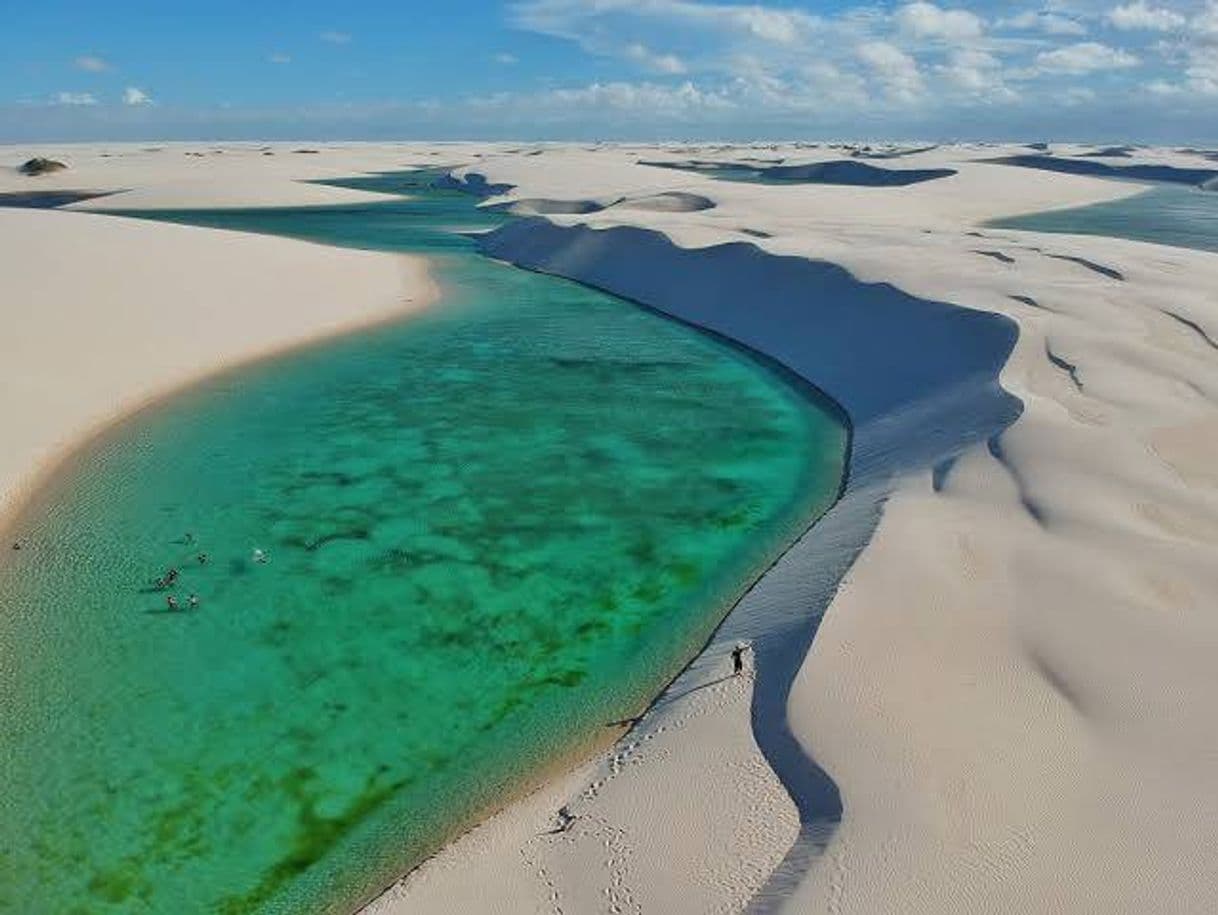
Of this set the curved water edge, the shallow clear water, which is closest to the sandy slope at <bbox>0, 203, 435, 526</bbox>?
the curved water edge

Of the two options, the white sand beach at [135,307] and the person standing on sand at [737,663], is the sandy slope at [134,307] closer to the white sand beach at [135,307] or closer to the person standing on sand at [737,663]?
the white sand beach at [135,307]

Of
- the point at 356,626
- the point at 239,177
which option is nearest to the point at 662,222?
the point at 356,626

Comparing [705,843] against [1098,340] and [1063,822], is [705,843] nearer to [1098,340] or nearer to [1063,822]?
[1063,822]

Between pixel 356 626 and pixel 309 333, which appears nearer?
pixel 356 626

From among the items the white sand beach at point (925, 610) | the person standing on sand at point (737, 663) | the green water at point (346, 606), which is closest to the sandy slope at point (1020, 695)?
the white sand beach at point (925, 610)

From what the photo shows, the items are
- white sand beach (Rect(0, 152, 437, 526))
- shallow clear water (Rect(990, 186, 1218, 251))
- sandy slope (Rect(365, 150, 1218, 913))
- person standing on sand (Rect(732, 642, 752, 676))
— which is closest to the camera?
sandy slope (Rect(365, 150, 1218, 913))

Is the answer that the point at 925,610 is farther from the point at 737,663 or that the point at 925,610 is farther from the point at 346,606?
the point at 346,606

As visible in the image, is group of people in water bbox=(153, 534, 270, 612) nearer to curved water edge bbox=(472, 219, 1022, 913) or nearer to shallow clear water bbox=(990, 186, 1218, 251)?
curved water edge bbox=(472, 219, 1022, 913)

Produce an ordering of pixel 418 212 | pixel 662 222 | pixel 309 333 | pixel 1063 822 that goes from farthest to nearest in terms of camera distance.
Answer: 1. pixel 418 212
2. pixel 662 222
3. pixel 309 333
4. pixel 1063 822
